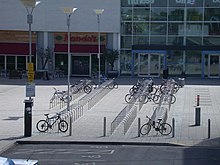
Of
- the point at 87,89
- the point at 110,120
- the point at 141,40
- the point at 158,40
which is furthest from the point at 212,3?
the point at 110,120

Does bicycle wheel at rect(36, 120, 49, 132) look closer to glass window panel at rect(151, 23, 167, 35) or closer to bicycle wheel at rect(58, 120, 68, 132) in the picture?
bicycle wheel at rect(58, 120, 68, 132)

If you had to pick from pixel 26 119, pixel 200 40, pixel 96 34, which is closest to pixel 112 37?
pixel 96 34

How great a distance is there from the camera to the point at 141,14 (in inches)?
2105

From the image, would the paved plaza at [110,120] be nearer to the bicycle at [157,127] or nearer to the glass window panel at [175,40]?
the bicycle at [157,127]

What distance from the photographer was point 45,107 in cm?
2883

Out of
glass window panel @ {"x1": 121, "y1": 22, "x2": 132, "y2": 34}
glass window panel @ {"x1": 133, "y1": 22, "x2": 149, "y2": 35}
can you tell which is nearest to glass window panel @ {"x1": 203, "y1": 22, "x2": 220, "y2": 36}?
glass window panel @ {"x1": 133, "y1": 22, "x2": 149, "y2": 35}

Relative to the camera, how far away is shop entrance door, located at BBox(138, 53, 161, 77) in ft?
174

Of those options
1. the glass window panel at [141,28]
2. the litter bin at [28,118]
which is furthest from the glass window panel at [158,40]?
the litter bin at [28,118]

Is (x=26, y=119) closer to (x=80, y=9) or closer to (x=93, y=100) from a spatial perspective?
(x=93, y=100)

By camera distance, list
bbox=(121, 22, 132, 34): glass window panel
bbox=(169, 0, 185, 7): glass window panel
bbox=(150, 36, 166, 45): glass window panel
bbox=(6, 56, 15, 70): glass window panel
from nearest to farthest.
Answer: bbox=(169, 0, 185, 7): glass window panel
bbox=(150, 36, 166, 45): glass window panel
bbox=(121, 22, 132, 34): glass window panel
bbox=(6, 56, 15, 70): glass window panel

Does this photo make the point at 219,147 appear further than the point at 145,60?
No

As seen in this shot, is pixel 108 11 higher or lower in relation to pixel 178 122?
higher

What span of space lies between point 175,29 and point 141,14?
3717mm

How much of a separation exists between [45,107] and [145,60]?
84.6ft
